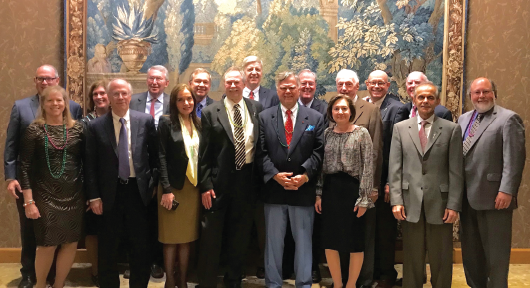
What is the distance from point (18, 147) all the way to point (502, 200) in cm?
424

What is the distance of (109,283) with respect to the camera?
3719 millimetres

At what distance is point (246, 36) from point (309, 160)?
6.37ft

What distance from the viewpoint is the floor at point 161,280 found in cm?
438

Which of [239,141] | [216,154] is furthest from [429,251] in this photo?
[216,154]

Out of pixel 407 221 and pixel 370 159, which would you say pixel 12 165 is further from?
pixel 407 221

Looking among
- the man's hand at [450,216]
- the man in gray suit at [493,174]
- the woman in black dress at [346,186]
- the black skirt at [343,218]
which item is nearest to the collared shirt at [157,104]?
the woman in black dress at [346,186]

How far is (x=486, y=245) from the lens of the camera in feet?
12.6

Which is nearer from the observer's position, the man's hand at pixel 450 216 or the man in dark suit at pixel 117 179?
the man's hand at pixel 450 216

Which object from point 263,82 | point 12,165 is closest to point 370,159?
point 263,82

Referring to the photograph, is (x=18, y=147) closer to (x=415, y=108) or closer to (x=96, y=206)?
(x=96, y=206)

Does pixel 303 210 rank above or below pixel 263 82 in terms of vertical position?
below

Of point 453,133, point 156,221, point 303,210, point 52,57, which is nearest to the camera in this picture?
point 453,133

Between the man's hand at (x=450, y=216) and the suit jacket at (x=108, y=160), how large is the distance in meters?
2.39

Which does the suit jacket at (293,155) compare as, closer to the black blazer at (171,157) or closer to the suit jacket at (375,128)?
the suit jacket at (375,128)
